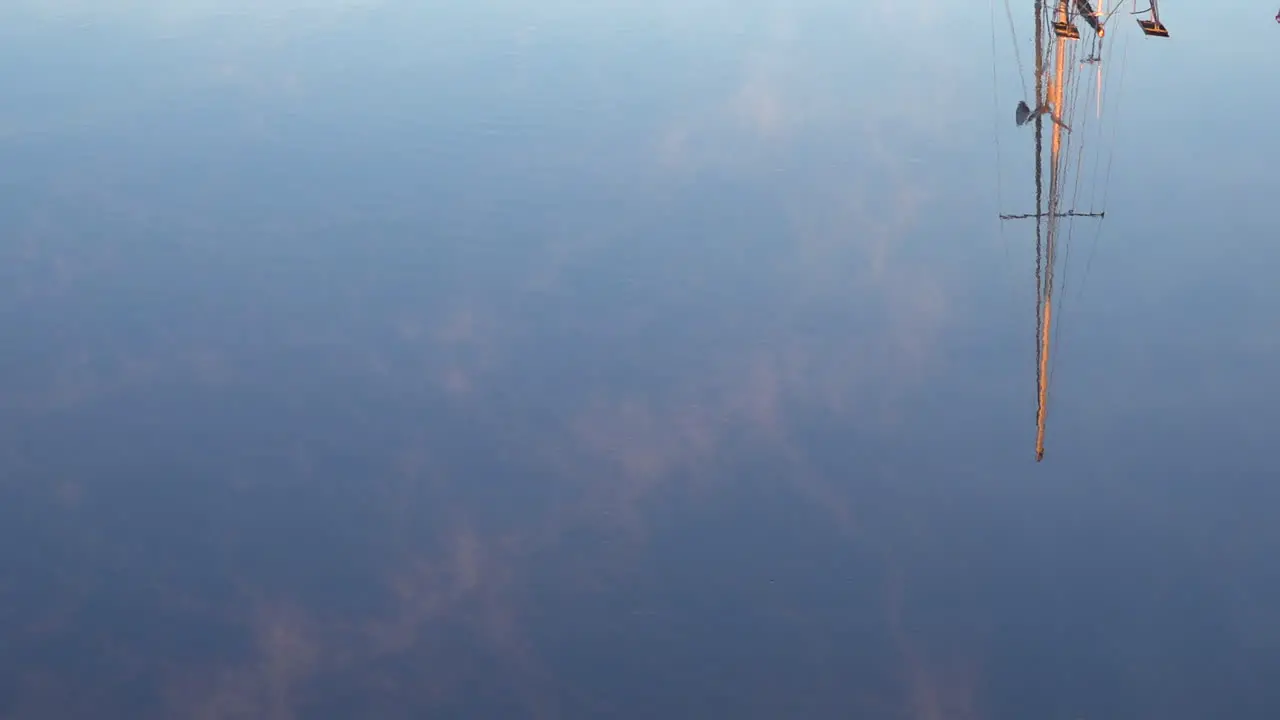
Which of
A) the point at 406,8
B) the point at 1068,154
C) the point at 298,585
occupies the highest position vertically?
the point at 406,8

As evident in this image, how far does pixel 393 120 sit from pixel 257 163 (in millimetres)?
3759

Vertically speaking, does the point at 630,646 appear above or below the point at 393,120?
below

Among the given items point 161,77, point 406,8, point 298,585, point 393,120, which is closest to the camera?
point 298,585

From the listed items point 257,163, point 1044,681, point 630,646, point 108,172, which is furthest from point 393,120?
point 1044,681

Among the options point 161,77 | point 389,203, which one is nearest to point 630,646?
point 389,203

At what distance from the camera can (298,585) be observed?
32969mm

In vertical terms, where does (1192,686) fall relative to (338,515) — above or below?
below

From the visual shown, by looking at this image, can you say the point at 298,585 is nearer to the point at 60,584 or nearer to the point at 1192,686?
the point at 60,584

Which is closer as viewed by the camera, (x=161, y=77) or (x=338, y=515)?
(x=338, y=515)

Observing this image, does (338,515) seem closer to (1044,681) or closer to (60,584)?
(60,584)

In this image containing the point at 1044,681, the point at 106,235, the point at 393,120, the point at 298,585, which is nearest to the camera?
the point at 1044,681

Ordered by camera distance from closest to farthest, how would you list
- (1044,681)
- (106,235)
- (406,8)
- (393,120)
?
(1044,681), (106,235), (393,120), (406,8)

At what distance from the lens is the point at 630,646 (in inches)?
1250

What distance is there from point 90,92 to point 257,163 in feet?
24.0
